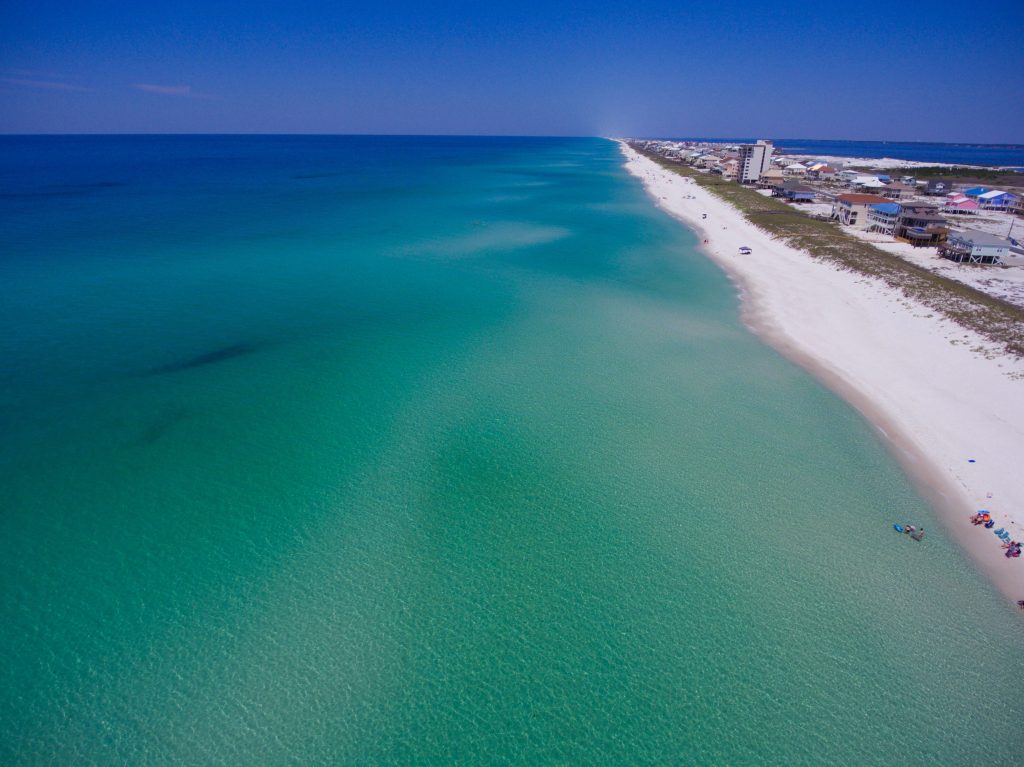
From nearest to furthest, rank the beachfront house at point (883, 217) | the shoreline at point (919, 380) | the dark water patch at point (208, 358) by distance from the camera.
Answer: the shoreline at point (919, 380) < the dark water patch at point (208, 358) < the beachfront house at point (883, 217)

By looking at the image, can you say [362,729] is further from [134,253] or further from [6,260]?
[6,260]

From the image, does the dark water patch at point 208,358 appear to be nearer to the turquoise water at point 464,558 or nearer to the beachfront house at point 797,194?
the turquoise water at point 464,558

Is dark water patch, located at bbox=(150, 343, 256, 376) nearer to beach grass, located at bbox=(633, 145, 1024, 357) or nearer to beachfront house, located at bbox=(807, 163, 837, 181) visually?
beach grass, located at bbox=(633, 145, 1024, 357)

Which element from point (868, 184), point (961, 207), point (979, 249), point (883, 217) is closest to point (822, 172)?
point (868, 184)

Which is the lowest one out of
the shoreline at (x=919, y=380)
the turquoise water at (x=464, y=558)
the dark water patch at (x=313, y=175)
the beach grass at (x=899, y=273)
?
the turquoise water at (x=464, y=558)

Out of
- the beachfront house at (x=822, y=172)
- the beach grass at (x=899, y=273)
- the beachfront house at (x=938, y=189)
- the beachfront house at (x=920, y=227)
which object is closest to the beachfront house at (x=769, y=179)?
the beachfront house at (x=822, y=172)

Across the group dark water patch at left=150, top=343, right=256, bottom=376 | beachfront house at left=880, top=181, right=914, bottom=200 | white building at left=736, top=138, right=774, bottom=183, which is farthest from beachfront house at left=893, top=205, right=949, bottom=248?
dark water patch at left=150, top=343, right=256, bottom=376
